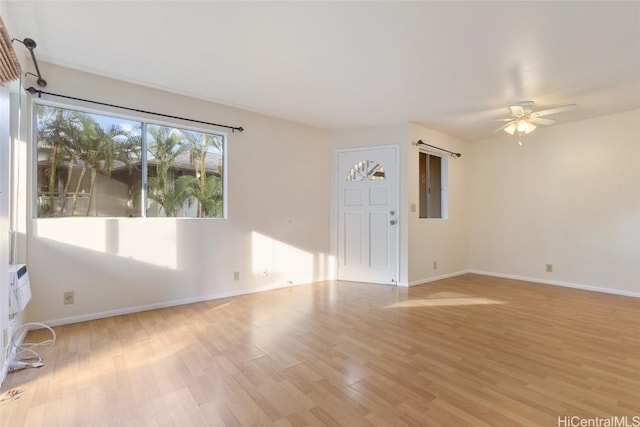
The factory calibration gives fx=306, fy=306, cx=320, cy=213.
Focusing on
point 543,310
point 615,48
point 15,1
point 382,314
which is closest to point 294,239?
point 382,314

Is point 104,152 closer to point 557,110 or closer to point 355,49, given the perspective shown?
point 355,49

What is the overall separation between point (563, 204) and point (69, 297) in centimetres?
656

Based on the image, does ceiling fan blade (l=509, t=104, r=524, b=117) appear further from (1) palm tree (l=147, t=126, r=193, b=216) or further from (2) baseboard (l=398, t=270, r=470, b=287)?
(1) palm tree (l=147, t=126, r=193, b=216)

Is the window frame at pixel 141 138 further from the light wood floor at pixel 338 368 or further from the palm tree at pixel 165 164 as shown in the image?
the light wood floor at pixel 338 368

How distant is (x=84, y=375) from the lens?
207 centimetres

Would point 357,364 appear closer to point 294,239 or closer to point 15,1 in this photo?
point 294,239

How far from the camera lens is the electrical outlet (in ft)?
9.74

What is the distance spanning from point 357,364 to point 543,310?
2637 millimetres

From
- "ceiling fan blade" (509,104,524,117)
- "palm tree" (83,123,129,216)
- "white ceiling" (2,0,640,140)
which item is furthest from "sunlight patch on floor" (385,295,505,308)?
"palm tree" (83,123,129,216)

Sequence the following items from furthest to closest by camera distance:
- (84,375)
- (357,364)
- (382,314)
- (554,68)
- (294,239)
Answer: (294,239)
(382,314)
(554,68)
(357,364)
(84,375)

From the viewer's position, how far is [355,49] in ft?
8.58

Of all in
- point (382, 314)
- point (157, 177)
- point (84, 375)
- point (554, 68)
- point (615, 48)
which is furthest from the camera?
point (157, 177)

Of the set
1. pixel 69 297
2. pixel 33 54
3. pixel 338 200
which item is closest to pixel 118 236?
pixel 69 297

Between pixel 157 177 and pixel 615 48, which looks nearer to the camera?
pixel 615 48
